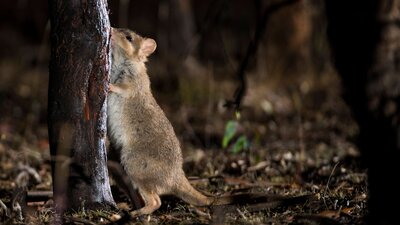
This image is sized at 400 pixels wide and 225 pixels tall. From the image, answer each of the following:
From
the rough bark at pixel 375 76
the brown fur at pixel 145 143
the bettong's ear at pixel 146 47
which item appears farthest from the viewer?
the bettong's ear at pixel 146 47

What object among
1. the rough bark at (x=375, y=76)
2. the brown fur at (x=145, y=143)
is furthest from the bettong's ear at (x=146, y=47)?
the rough bark at (x=375, y=76)

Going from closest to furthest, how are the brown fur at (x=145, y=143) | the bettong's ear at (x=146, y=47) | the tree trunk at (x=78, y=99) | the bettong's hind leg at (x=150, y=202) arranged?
the tree trunk at (x=78, y=99)
the bettong's hind leg at (x=150, y=202)
the brown fur at (x=145, y=143)
the bettong's ear at (x=146, y=47)

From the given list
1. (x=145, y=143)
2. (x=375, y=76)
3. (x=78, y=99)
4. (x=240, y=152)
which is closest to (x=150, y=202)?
(x=145, y=143)

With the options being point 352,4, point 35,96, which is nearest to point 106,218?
point 352,4

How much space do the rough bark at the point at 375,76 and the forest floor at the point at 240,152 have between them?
678 mm

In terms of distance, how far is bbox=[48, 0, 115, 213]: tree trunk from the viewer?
15.2 ft

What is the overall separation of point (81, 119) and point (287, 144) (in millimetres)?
4894

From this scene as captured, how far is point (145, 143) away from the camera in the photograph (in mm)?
5492

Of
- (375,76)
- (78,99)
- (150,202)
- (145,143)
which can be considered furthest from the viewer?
(145,143)

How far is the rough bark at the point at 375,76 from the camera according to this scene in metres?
3.69

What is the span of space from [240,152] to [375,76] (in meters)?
4.36

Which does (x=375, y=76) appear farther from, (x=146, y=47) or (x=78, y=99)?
(x=146, y=47)

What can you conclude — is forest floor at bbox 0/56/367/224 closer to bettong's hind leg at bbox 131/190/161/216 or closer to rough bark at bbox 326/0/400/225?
bettong's hind leg at bbox 131/190/161/216

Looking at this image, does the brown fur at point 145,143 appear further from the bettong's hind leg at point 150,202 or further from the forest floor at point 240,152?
the forest floor at point 240,152
